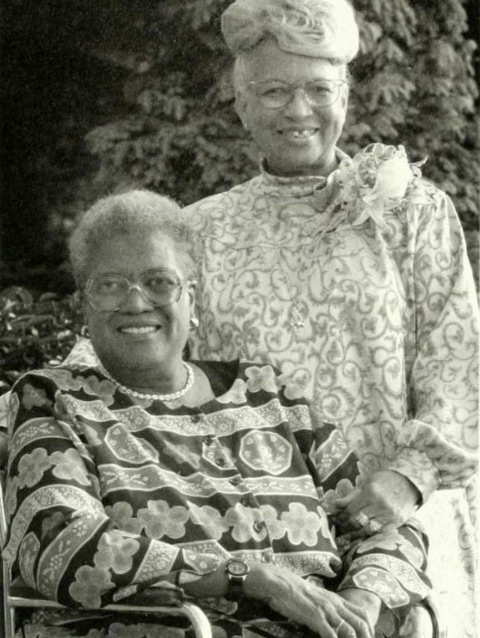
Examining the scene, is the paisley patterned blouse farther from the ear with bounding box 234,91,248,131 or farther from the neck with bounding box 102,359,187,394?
the neck with bounding box 102,359,187,394

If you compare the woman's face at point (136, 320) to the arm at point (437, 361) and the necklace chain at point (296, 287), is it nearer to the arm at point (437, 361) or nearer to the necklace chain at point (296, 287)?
the necklace chain at point (296, 287)

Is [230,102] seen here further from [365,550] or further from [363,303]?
[365,550]

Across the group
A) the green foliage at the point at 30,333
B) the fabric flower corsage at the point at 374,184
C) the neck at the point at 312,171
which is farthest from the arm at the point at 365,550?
the green foliage at the point at 30,333

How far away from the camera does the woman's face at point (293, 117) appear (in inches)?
116

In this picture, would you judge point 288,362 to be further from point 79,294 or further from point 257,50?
point 257,50

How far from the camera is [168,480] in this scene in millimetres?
2471

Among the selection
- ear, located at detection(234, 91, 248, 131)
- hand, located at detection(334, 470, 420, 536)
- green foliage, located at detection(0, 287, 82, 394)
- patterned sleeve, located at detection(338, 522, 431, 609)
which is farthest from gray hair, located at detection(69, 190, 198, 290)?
green foliage, located at detection(0, 287, 82, 394)

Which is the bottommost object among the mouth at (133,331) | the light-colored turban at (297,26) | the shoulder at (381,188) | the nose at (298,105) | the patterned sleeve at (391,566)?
the patterned sleeve at (391,566)

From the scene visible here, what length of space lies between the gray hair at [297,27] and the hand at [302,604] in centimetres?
128

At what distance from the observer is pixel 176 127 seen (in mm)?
5570

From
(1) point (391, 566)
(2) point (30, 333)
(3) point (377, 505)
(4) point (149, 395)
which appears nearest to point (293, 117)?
(4) point (149, 395)

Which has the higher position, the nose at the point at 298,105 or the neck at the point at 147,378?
the nose at the point at 298,105

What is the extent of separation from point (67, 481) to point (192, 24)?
3.32 meters

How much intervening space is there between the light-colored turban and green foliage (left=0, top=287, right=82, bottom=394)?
1.68 meters
